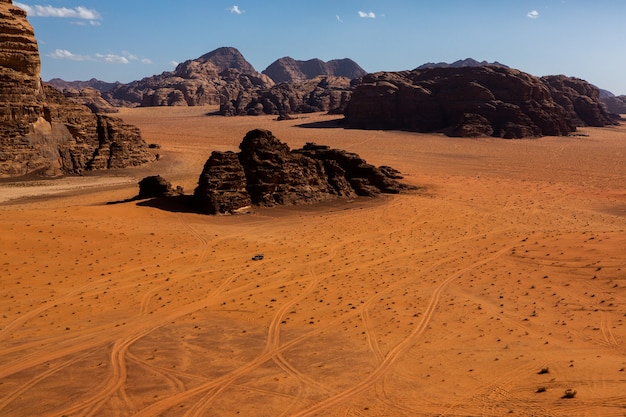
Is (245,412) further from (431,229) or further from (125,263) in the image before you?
(431,229)

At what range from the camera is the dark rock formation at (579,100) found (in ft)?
267

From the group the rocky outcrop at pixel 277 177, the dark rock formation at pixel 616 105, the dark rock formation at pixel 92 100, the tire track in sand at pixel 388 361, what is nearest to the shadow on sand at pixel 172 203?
the rocky outcrop at pixel 277 177

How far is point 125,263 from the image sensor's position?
1430cm

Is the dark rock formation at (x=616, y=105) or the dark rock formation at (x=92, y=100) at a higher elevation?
the dark rock formation at (x=616, y=105)

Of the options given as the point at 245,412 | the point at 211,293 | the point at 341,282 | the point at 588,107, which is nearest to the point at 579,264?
the point at 341,282

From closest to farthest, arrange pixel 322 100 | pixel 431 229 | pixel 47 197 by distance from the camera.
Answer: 1. pixel 431 229
2. pixel 47 197
3. pixel 322 100

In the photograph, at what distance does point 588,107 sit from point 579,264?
82584 millimetres

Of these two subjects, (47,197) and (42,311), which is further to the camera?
(47,197)

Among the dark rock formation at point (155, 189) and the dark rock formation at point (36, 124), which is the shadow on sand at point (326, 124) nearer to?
the dark rock formation at point (36, 124)

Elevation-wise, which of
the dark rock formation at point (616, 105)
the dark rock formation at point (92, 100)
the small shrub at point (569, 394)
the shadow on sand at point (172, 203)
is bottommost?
the small shrub at point (569, 394)

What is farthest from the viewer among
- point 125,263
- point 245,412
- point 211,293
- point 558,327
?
point 125,263

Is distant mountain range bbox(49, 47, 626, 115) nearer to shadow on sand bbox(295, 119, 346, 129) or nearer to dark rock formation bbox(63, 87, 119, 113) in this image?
dark rock formation bbox(63, 87, 119, 113)

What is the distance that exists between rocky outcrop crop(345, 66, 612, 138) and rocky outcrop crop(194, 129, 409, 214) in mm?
38048

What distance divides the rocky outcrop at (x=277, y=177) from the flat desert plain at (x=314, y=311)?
1040 mm
